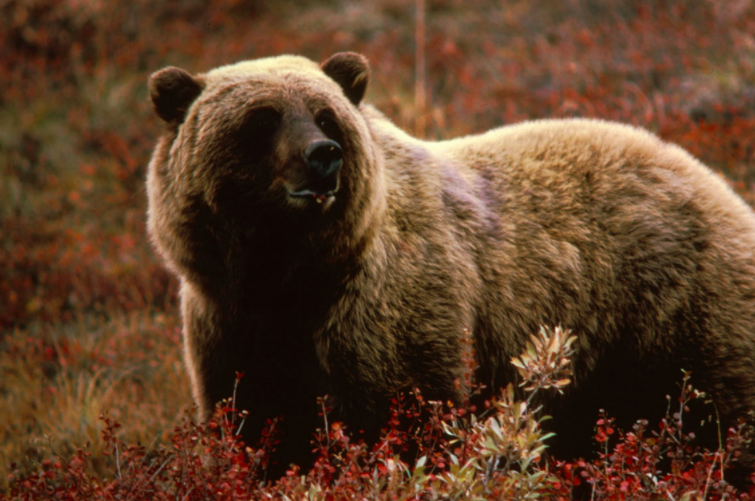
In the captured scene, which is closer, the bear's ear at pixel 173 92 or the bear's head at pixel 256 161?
the bear's head at pixel 256 161

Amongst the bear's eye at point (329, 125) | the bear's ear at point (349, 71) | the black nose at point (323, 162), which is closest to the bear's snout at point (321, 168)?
the black nose at point (323, 162)

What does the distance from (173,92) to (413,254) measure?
1.39 meters

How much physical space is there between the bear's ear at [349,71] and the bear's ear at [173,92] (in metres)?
0.66

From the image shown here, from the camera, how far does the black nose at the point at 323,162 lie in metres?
3.02

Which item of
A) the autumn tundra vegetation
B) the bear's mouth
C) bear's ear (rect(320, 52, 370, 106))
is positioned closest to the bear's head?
the bear's mouth

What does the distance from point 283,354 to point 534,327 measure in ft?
4.28

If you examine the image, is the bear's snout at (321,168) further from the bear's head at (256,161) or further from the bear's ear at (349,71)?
the bear's ear at (349,71)

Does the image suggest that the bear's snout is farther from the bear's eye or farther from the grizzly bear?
the bear's eye

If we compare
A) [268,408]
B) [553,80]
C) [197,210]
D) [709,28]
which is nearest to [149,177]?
[197,210]

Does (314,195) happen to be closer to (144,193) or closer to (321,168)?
(321,168)

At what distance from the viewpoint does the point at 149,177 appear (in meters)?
3.76

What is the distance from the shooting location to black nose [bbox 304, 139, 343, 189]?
3.02 meters

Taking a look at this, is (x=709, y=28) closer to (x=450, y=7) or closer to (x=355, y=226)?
(x=450, y=7)

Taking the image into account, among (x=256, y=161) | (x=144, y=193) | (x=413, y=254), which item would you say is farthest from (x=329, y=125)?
(x=144, y=193)
